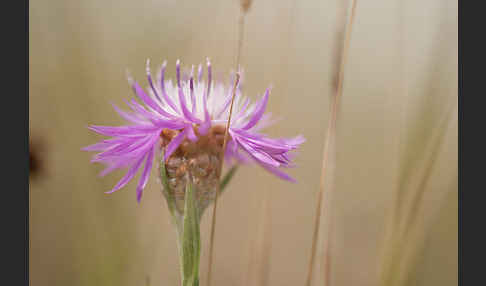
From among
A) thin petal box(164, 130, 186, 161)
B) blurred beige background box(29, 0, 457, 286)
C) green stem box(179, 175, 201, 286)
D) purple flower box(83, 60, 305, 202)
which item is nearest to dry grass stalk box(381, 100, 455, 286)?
blurred beige background box(29, 0, 457, 286)

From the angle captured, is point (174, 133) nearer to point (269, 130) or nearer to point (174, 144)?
point (174, 144)

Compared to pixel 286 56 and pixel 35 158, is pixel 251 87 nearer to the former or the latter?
pixel 286 56

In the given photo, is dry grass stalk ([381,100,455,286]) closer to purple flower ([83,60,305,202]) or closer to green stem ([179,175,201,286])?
purple flower ([83,60,305,202])

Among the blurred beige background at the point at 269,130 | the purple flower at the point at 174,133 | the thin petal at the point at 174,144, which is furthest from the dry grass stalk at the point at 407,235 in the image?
the thin petal at the point at 174,144

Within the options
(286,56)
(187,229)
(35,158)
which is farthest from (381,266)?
(35,158)

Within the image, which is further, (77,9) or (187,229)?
(77,9)

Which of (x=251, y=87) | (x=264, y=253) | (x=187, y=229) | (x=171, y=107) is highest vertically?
(x=251, y=87)

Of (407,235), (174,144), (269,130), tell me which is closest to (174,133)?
(174,144)

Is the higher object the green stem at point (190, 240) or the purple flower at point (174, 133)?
the purple flower at point (174, 133)

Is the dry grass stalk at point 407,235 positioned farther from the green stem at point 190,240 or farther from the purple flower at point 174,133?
the green stem at point 190,240
